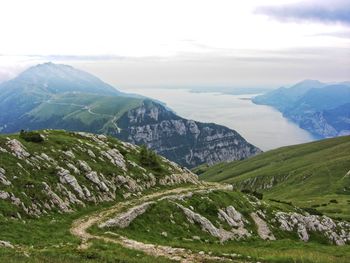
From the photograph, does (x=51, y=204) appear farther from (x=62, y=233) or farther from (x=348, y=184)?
(x=348, y=184)

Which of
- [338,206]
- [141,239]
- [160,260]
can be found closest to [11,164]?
[141,239]

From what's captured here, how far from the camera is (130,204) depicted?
56.6 metres

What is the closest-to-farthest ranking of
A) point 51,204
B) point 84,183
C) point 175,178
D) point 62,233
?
point 62,233
point 51,204
point 84,183
point 175,178

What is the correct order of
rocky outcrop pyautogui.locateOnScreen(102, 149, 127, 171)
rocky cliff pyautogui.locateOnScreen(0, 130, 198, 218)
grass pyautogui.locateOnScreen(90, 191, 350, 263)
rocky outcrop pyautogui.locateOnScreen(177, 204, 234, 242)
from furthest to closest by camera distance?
rocky outcrop pyautogui.locateOnScreen(102, 149, 127, 171)
rocky outcrop pyautogui.locateOnScreen(177, 204, 234, 242)
rocky cliff pyautogui.locateOnScreen(0, 130, 198, 218)
grass pyautogui.locateOnScreen(90, 191, 350, 263)

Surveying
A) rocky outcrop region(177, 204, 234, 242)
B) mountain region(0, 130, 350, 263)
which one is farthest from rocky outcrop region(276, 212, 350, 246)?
rocky outcrop region(177, 204, 234, 242)

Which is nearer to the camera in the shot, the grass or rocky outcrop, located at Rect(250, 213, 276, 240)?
the grass

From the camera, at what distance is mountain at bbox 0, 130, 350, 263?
35312 millimetres

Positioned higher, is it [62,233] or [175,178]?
[62,233]

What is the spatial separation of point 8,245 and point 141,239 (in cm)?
1432

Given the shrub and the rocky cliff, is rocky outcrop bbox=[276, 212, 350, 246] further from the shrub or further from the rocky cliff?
the shrub

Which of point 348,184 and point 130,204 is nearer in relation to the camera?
point 130,204

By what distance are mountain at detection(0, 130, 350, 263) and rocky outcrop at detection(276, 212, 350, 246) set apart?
0.64 ft

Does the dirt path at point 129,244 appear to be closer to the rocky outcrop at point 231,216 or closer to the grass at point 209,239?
the grass at point 209,239

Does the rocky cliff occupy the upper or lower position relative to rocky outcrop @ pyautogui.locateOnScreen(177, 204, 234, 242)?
upper
